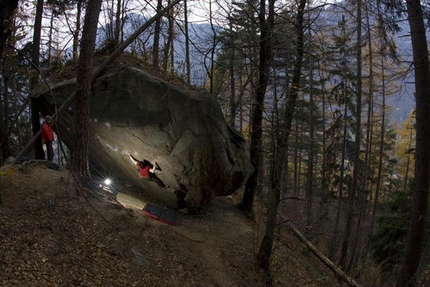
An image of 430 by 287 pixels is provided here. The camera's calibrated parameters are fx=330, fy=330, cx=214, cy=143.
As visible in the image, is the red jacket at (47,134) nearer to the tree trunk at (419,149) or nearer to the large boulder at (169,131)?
the large boulder at (169,131)

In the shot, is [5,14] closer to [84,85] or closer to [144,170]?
[84,85]

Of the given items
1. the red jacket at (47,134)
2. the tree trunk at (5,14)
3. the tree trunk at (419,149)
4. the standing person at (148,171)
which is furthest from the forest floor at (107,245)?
the tree trunk at (419,149)

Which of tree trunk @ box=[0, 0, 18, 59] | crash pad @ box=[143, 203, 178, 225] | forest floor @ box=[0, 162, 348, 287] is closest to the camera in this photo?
tree trunk @ box=[0, 0, 18, 59]

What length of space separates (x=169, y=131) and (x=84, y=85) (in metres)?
2.63

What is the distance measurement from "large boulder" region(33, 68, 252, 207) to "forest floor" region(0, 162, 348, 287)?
3.86 feet

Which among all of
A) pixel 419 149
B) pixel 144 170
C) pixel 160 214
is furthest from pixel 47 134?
pixel 419 149

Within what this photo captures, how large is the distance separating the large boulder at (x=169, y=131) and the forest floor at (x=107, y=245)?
1.18 m

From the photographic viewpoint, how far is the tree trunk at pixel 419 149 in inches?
237

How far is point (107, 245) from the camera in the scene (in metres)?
5.92

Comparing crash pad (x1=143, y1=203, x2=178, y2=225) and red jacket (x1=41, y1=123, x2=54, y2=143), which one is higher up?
red jacket (x1=41, y1=123, x2=54, y2=143)

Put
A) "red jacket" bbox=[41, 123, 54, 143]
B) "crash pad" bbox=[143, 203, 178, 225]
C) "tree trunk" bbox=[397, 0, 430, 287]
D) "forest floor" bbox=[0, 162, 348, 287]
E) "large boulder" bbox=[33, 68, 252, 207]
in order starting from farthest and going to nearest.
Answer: "red jacket" bbox=[41, 123, 54, 143]
"large boulder" bbox=[33, 68, 252, 207]
"crash pad" bbox=[143, 203, 178, 225]
"tree trunk" bbox=[397, 0, 430, 287]
"forest floor" bbox=[0, 162, 348, 287]

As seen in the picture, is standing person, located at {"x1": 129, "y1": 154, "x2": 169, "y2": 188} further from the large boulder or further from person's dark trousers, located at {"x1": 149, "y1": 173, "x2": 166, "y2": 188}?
Result: the large boulder

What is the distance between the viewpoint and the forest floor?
4730 millimetres

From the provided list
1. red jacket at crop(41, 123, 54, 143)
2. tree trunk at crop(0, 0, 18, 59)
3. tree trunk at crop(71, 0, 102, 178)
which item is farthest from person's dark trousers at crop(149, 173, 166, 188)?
tree trunk at crop(0, 0, 18, 59)
